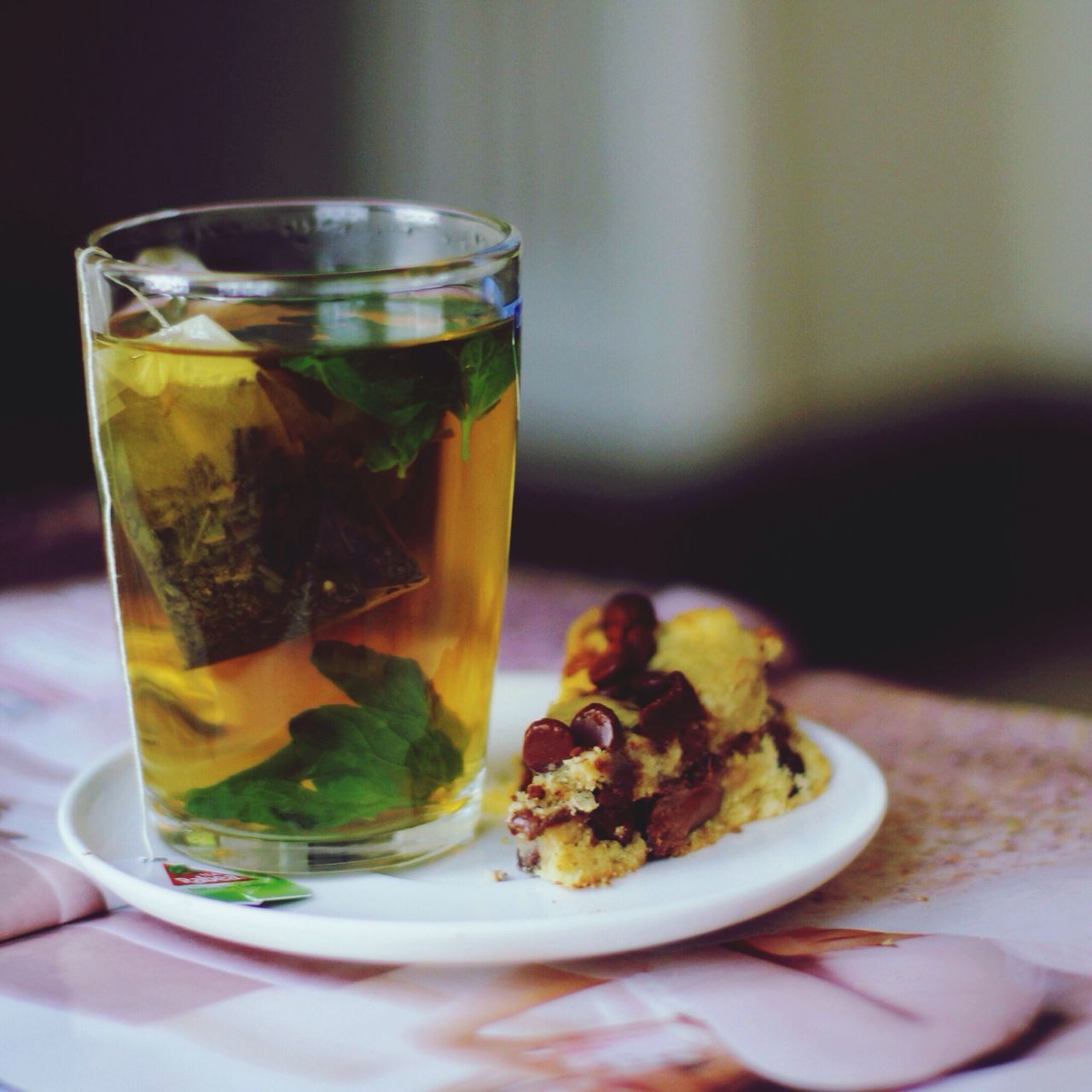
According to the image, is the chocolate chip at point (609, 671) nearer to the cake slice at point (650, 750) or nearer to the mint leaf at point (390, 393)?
the cake slice at point (650, 750)

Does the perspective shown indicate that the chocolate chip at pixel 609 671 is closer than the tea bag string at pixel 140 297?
No

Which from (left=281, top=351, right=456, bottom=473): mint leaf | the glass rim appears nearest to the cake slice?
(left=281, top=351, right=456, bottom=473): mint leaf

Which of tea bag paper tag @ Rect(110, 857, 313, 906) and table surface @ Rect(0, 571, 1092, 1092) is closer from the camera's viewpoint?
table surface @ Rect(0, 571, 1092, 1092)

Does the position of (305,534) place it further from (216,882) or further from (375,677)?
(216,882)

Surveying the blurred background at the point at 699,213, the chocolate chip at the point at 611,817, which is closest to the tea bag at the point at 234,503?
the chocolate chip at the point at 611,817

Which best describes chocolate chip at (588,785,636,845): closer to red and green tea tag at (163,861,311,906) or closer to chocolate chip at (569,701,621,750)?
chocolate chip at (569,701,621,750)

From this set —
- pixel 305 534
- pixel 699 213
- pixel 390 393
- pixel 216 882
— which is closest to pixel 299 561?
pixel 305 534
